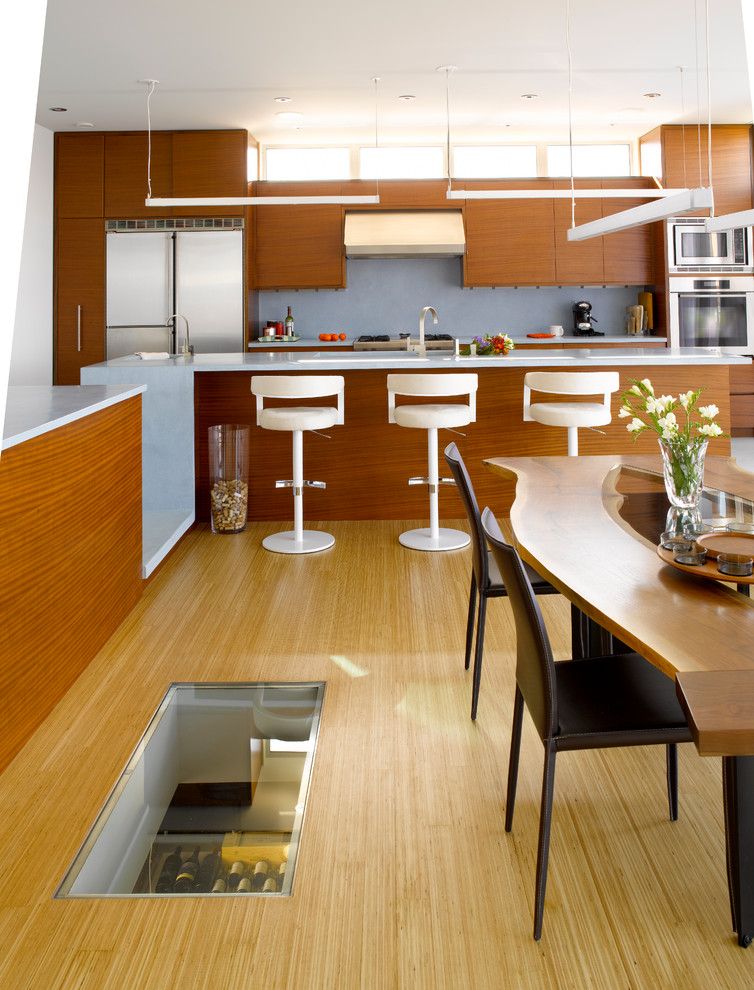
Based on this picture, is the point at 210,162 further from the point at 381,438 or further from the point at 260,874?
the point at 260,874

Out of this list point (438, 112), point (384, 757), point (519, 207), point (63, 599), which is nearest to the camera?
point (384, 757)

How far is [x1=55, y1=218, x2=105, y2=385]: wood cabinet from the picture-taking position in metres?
7.41

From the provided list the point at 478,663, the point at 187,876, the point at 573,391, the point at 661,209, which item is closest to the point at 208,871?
the point at 187,876

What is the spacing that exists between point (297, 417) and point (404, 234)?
3.65 metres

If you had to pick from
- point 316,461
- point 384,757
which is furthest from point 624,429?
point 384,757

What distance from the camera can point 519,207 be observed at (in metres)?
7.80

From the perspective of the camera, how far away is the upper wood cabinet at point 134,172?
7320mm

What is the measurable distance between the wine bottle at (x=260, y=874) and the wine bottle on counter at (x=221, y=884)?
6 cm

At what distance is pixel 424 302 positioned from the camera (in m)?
8.18

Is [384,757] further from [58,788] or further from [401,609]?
[401,609]

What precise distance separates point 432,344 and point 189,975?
591cm

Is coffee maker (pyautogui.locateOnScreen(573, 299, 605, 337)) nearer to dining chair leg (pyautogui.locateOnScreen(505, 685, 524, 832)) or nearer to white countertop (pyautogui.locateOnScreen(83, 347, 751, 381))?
white countertop (pyautogui.locateOnScreen(83, 347, 751, 381))

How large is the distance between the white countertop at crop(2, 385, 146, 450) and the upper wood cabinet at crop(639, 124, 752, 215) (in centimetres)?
552

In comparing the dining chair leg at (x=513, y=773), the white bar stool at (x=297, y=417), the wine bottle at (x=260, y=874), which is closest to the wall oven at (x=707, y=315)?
the white bar stool at (x=297, y=417)
